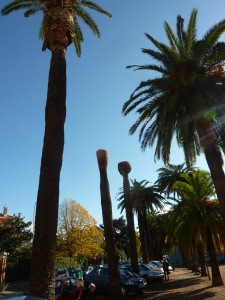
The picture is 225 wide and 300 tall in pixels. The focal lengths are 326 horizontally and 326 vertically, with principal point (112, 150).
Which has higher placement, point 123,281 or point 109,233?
point 109,233

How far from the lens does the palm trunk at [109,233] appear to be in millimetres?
18281

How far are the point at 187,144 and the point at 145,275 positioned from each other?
15.2 meters

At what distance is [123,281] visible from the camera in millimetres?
20109

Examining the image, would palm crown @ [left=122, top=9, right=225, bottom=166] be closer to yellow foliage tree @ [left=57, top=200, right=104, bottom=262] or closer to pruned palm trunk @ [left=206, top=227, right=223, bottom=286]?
pruned palm trunk @ [left=206, top=227, right=223, bottom=286]

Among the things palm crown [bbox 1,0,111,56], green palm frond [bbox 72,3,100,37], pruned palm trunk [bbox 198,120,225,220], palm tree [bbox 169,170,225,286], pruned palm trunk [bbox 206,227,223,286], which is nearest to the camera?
palm crown [bbox 1,0,111,56]

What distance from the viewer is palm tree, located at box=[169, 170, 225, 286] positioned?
21.2 meters

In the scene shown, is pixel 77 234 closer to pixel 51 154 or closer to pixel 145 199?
pixel 145 199

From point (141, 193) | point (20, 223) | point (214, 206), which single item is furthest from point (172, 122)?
point (141, 193)

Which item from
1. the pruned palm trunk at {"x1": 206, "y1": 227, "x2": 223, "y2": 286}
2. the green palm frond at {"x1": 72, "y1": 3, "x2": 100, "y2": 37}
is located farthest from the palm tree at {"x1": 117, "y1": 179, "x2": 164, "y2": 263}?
the green palm frond at {"x1": 72, "y1": 3, "x2": 100, "y2": 37}

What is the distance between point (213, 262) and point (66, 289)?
11.2 meters

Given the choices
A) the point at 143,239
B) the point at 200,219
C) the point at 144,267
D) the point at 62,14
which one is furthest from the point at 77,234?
the point at 62,14

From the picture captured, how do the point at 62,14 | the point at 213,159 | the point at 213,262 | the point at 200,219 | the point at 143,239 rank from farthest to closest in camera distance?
the point at 143,239, the point at 200,219, the point at 213,262, the point at 213,159, the point at 62,14

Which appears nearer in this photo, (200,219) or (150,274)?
(200,219)

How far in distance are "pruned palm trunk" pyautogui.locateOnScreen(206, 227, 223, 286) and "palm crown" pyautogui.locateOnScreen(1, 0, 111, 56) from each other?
14532 millimetres
